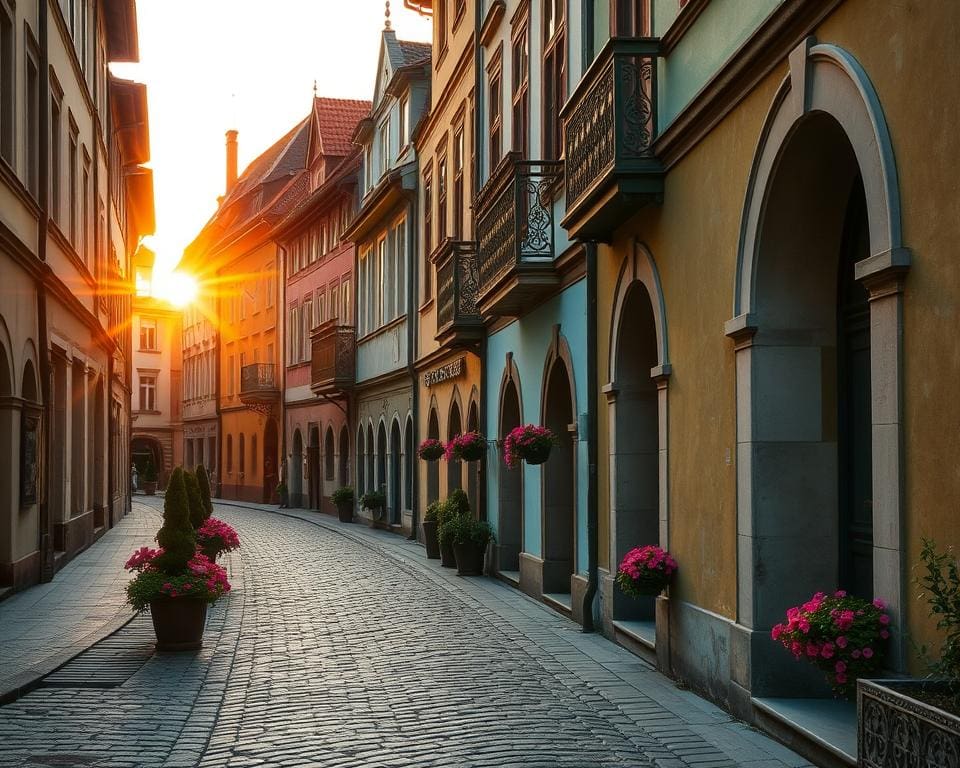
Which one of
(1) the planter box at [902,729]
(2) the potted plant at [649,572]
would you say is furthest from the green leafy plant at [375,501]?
(1) the planter box at [902,729]

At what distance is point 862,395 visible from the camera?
852 centimetres

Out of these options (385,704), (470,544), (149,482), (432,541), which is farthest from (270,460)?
(385,704)

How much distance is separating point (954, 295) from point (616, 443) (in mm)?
7103

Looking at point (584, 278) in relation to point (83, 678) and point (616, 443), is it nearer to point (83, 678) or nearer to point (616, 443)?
point (616, 443)

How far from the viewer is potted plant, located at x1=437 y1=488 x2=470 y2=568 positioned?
20922 millimetres

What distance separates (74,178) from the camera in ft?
75.2

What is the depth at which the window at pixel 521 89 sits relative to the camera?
1805 cm

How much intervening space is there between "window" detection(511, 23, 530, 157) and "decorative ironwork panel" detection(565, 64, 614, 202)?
196 inches

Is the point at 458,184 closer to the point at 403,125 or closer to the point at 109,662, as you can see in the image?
the point at 403,125

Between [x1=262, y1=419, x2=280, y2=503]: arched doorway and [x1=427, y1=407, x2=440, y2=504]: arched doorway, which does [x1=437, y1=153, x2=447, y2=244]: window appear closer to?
[x1=427, y1=407, x2=440, y2=504]: arched doorway

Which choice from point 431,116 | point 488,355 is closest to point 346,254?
point 431,116

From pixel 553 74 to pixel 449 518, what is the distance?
7.85 m

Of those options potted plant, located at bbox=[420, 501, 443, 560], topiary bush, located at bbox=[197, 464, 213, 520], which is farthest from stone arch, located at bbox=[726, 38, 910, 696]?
potted plant, located at bbox=[420, 501, 443, 560]

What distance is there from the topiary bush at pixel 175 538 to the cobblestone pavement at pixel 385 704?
0.84 meters
